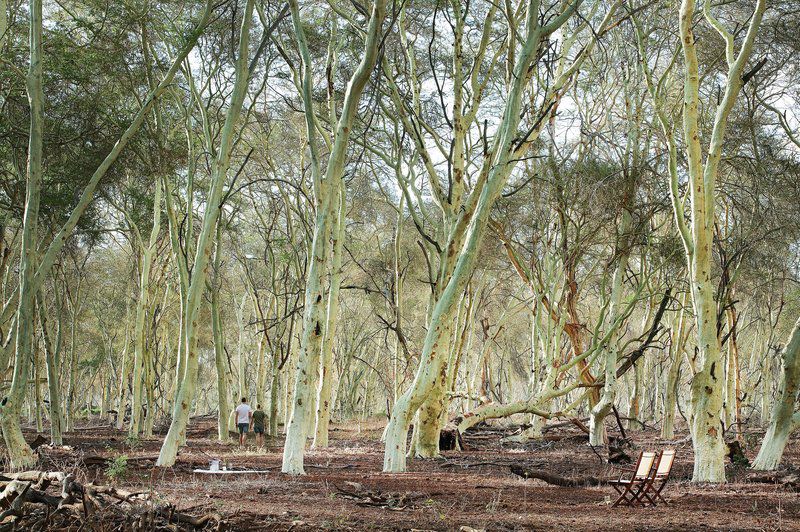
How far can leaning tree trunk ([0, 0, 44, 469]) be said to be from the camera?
11.0 meters

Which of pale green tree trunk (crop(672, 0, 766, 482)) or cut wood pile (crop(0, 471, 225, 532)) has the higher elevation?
pale green tree trunk (crop(672, 0, 766, 482))

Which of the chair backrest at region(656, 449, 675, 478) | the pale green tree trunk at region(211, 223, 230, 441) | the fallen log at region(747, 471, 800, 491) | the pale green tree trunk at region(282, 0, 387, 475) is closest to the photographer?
the chair backrest at region(656, 449, 675, 478)

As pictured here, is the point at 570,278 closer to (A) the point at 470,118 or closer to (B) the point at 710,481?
(A) the point at 470,118

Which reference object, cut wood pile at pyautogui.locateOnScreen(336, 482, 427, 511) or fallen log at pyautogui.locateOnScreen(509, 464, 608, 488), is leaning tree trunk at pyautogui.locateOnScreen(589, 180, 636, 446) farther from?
cut wood pile at pyautogui.locateOnScreen(336, 482, 427, 511)

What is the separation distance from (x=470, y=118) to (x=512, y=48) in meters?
2.43

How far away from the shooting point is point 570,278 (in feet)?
64.0

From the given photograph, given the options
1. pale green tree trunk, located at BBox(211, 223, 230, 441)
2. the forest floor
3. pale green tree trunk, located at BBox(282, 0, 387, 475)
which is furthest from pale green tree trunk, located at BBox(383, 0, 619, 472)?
pale green tree trunk, located at BBox(211, 223, 230, 441)

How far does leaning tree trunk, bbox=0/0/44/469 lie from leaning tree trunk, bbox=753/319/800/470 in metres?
10.9

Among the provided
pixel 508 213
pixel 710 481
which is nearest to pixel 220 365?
pixel 508 213

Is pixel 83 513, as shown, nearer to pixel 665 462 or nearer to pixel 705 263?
pixel 665 462

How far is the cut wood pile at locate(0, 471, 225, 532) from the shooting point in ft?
18.0

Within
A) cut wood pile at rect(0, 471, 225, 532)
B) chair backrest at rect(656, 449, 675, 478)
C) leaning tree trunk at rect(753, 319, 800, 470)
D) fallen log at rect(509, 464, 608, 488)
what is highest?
leaning tree trunk at rect(753, 319, 800, 470)

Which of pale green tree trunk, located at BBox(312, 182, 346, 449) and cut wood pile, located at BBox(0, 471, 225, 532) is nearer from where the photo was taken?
cut wood pile, located at BBox(0, 471, 225, 532)

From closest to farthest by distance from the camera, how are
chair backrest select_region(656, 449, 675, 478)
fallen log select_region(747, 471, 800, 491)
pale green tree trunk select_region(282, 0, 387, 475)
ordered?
chair backrest select_region(656, 449, 675, 478) → fallen log select_region(747, 471, 800, 491) → pale green tree trunk select_region(282, 0, 387, 475)
